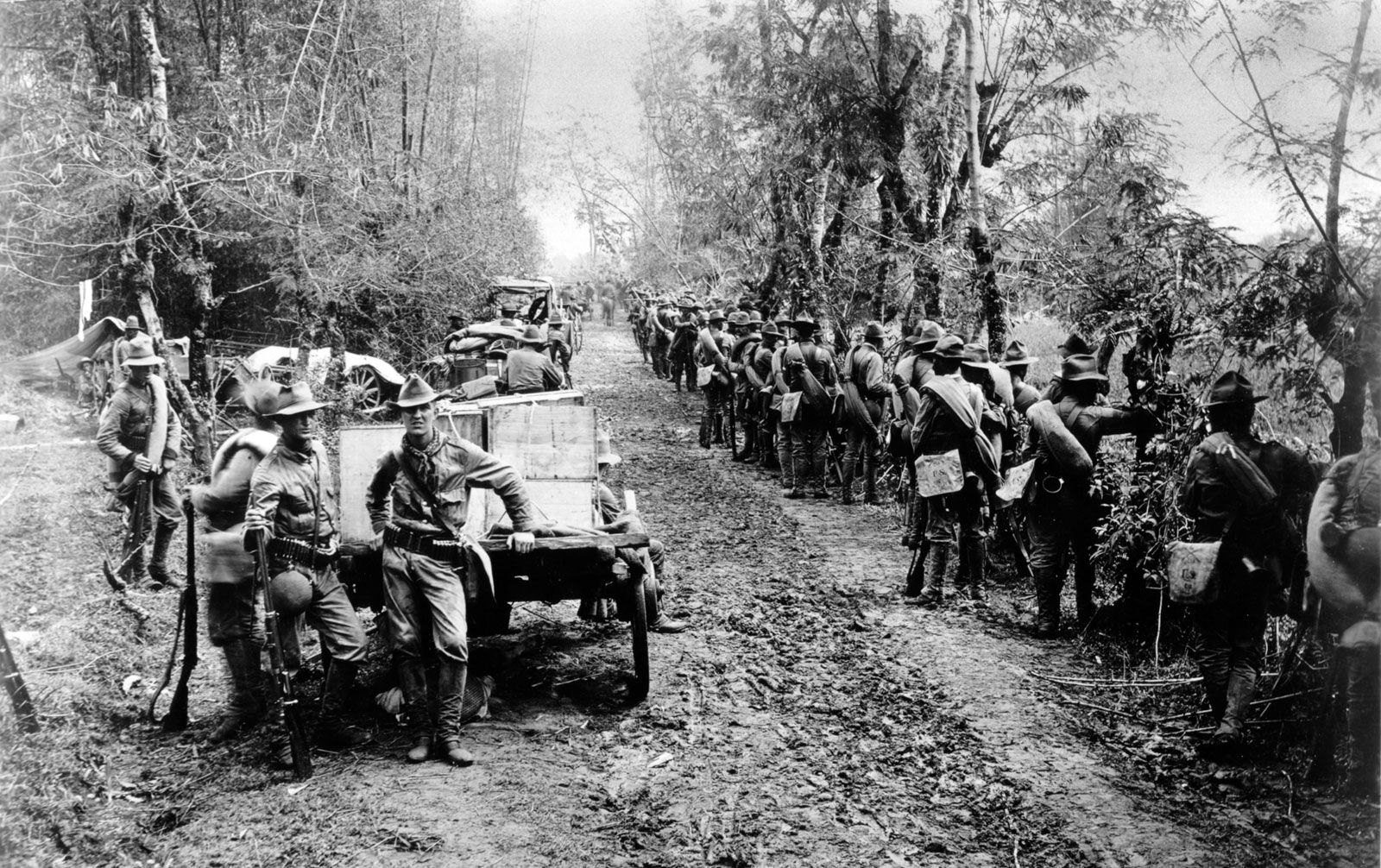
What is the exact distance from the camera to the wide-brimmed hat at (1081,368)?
607 cm

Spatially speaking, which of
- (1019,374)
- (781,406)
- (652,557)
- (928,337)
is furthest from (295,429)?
(781,406)

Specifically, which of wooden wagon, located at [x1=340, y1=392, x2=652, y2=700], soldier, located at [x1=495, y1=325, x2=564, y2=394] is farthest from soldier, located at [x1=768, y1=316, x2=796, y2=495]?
wooden wagon, located at [x1=340, y1=392, x2=652, y2=700]

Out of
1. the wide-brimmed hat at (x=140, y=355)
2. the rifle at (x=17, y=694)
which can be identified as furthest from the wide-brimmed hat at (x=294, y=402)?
the wide-brimmed hat at (x=140, y=355)

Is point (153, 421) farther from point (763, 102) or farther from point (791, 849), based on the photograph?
point (763, 102)

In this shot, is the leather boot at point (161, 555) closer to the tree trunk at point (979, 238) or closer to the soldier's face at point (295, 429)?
the soldier's face at point (295, 429)

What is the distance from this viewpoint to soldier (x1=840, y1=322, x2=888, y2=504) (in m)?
9.92

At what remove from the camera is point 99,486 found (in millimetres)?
9867

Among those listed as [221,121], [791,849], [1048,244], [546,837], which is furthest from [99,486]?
[1048,244]

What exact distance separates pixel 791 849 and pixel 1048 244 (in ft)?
24.2

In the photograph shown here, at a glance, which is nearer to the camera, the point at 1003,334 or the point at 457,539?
the point at 457,539

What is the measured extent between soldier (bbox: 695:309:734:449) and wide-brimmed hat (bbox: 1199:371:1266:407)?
9.32 metres

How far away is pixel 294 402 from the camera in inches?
188

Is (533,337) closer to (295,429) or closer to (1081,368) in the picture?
(295,429)

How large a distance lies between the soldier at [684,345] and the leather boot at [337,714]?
46.3ft
